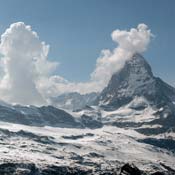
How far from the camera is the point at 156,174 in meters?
77.8

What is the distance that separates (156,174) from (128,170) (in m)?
4.76

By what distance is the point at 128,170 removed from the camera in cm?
7662
